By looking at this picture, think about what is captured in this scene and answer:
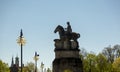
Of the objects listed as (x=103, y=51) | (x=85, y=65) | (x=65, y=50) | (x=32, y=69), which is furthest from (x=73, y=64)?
(x=32, y=69)

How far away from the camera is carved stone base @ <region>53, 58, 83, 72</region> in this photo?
62219mm

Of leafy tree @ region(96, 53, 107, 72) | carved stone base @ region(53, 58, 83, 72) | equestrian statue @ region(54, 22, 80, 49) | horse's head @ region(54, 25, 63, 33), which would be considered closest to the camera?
carved stone base @ region(53, 58, 83, 72)

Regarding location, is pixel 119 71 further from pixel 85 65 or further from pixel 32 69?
pixel 32 69

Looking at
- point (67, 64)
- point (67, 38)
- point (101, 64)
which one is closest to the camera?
point (67, 64)

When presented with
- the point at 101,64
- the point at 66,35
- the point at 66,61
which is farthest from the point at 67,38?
the point at 101,64

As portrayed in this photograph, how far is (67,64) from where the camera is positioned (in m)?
62.2

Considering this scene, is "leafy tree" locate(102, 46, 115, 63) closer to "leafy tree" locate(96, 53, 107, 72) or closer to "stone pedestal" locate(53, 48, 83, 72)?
"leafy tree" locate(96, 53, 107, 72)

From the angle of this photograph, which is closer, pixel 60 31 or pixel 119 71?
pixel 60 31

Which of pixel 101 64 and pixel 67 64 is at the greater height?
pixel 101 64

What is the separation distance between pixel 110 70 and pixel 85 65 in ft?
23.2

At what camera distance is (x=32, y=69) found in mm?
110500

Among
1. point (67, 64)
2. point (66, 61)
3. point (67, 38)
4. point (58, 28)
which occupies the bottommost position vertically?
point (67, 64)

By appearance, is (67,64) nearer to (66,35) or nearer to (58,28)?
(66,35)

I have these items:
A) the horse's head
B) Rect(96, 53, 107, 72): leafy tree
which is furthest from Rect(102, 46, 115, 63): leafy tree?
the horse's head
